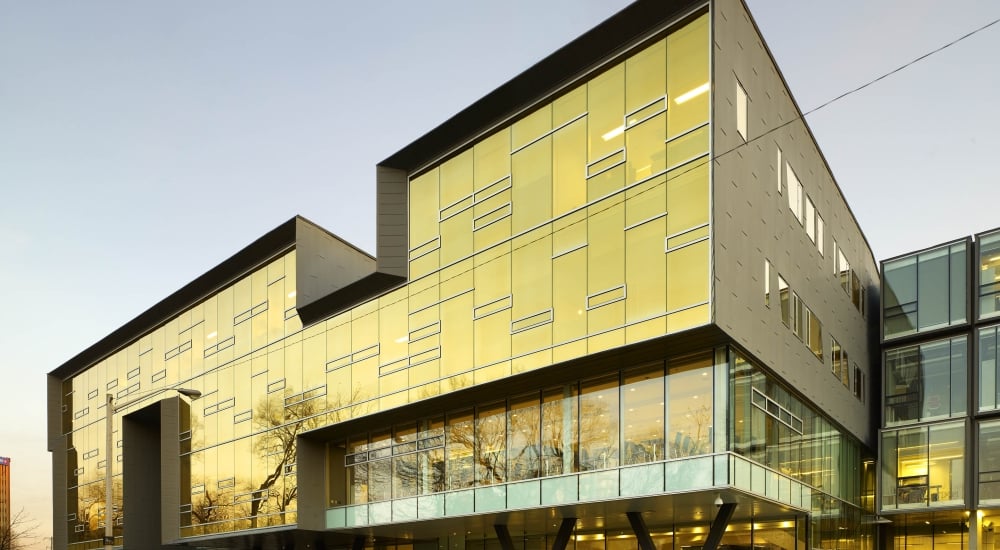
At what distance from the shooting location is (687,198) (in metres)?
23.4

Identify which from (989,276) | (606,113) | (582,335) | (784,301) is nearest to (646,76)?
(606,113)

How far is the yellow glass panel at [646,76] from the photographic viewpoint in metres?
24.7

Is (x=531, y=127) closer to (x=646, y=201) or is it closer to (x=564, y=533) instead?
(x=646, y=201)

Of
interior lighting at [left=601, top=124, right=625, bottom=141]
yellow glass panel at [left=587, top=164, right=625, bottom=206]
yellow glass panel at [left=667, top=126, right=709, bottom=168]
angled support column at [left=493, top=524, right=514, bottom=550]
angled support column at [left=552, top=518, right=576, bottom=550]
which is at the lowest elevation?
angled support column at [left=493, top=524, right=514, bottom=550]

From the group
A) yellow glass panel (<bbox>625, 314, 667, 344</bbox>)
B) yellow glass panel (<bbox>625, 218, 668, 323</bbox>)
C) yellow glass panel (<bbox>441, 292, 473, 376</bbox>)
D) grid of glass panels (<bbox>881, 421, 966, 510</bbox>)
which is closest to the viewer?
yellow glass panel (<bbox>625, 314, 667, 344</bbox>)

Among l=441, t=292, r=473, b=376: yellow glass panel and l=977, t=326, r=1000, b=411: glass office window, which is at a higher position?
l=441, t=292, r=473, b=376: yellow glass panel

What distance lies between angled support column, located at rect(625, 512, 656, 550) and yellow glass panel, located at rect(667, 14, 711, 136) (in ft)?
36.0

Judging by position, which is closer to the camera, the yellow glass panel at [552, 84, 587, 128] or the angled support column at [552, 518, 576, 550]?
the yellow glass panel at [552, 84, 587, 128]

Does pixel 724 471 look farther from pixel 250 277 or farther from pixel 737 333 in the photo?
pixel 250 277

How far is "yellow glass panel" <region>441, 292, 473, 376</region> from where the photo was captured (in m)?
29.2

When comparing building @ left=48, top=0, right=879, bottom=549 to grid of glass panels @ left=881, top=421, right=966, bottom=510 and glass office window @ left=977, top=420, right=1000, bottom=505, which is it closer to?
grid of glass panels @ left=881, top=421, right=966, bottom=510

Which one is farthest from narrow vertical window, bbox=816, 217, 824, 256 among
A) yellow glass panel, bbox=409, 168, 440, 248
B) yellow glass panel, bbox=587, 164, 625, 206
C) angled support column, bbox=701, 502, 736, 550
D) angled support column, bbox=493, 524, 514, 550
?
angled support column, bbox=493, 524, 514, 550

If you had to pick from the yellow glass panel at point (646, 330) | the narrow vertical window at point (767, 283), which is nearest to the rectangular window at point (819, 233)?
the narrow vertical window at point (767, 283)

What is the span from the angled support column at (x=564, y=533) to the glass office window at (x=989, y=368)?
63.2 ft
